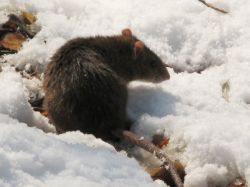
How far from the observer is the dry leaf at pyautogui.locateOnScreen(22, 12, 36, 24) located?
532cm

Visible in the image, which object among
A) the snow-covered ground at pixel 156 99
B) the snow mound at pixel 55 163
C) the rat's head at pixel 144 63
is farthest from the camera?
the rat's head at pixel 144 63

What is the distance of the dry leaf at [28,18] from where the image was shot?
5.32 meters

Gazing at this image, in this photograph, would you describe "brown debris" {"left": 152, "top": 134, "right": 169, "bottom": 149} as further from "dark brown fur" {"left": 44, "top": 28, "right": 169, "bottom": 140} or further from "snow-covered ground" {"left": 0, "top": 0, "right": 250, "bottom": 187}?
"dark brown fur" {"left": 44, "top": 28, "right": 169, "bottom": 140}

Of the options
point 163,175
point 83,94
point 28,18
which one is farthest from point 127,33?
point 163,175

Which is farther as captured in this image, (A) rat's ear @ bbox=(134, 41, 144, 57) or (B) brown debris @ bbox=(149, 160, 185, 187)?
(A) rat's ear @ bbox=(134, 41, 144, 57)

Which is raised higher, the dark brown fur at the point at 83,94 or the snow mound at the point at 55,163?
the snow mound at the point at 55,163

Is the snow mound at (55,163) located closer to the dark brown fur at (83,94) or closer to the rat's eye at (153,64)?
the dark brown fur at (83,94)

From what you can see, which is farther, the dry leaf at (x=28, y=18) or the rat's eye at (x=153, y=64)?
the dry leaf at (x=28, y=18)

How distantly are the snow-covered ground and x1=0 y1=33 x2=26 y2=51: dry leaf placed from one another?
14 centimetres

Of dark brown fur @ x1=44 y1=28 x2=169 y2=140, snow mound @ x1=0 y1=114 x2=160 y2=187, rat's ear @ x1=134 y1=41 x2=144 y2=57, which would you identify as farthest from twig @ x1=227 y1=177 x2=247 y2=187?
rat's ear @ x1=134 y1=41 x2=144 y2=57

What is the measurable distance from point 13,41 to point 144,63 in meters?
1.25

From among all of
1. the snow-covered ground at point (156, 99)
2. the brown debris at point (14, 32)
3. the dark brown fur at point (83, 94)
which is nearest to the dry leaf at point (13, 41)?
the brown debris at point (14, 32)

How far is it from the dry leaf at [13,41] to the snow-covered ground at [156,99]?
14cm

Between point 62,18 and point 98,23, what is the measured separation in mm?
356
